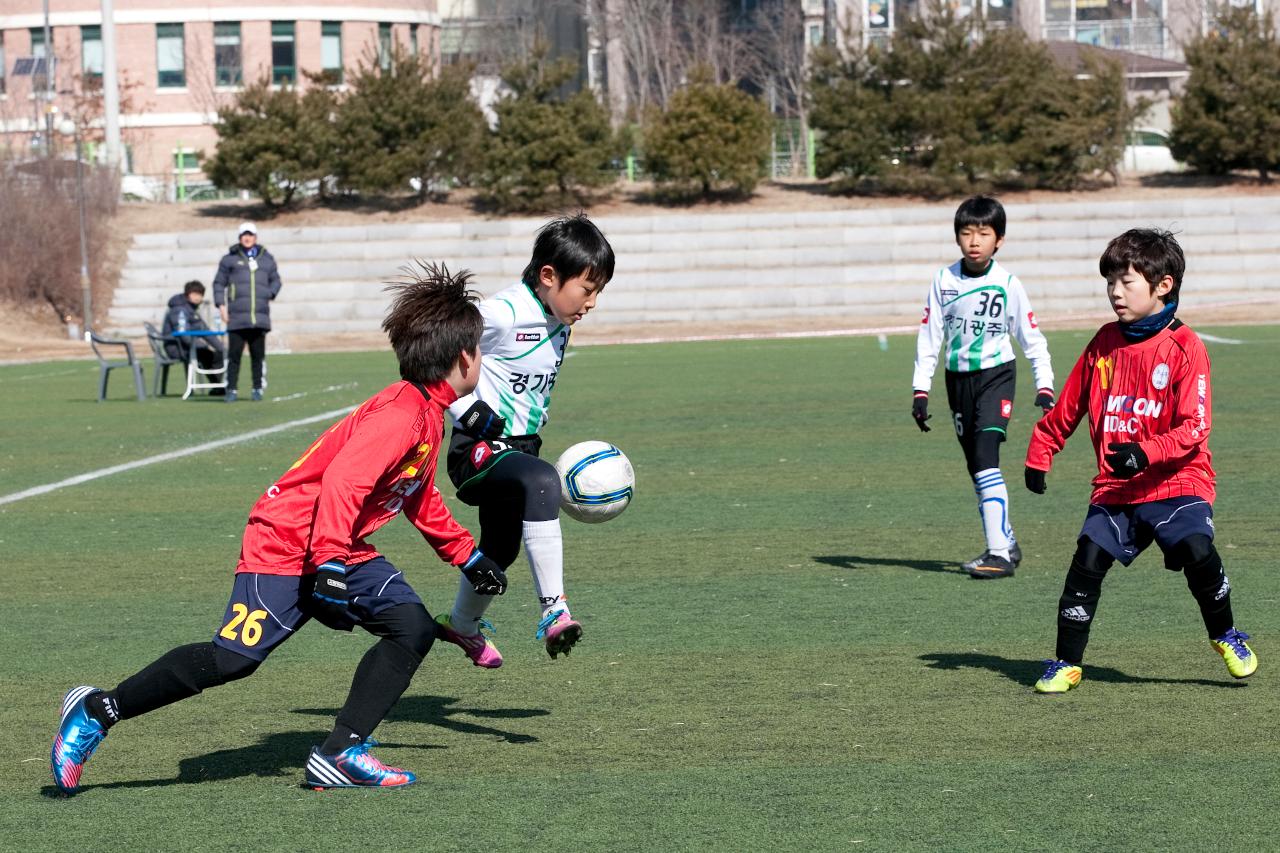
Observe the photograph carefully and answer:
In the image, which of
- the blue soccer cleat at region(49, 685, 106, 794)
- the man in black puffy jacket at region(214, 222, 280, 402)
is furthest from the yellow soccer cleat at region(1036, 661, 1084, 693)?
the man in black puffy jacket at region(214, 222, 280, 402)

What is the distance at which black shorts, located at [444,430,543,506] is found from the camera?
6391mm

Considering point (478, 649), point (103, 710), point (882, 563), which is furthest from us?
point (882, 563)

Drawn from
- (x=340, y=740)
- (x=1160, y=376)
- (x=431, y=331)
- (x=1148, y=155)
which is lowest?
(x=340, y=740)

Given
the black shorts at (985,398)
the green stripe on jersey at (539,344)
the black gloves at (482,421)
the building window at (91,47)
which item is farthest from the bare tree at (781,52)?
the black gloves at (482,421)

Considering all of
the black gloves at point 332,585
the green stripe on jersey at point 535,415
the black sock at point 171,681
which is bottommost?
the black sock at point 171,681

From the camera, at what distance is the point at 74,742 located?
5.32m

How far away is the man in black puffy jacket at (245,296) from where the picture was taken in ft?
67.5

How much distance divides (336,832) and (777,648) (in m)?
2.84

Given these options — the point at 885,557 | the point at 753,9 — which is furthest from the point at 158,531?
the point at 753,9

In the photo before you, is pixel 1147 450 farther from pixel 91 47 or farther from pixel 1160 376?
pixel 91 47

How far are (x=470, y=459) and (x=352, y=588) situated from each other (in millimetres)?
1229

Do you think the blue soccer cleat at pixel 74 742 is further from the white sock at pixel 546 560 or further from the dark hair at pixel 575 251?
the dark hair at pixel 575 251

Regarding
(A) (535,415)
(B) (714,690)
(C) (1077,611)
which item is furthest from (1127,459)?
(A) (535,415)

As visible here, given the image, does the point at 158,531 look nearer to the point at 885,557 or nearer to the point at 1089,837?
the point at 885,557
